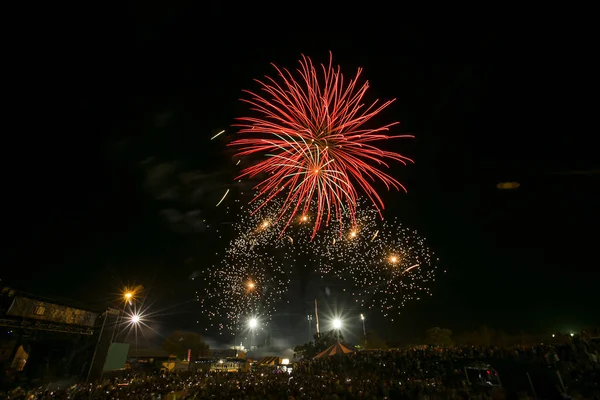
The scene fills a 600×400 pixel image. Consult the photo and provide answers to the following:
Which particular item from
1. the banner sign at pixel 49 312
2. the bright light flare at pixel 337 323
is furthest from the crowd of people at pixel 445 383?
the bright light flare at pixel 337 323

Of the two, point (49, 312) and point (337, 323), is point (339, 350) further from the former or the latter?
point (337, 323)

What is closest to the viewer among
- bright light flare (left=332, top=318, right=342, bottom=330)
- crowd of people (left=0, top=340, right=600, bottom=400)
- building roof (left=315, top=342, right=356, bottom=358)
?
crowd of people (left=0, top=340, right=600, bottom=400)

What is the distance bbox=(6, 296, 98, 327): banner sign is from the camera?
12977 mm

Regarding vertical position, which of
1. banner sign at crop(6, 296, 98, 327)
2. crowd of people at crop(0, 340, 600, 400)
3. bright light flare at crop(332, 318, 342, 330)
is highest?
bright light flare at crop(332, 318, 342, 330)

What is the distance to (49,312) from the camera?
15.3 meters

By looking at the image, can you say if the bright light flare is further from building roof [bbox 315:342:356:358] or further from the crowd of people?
the crowd of people

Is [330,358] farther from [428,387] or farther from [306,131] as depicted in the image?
[306,131]

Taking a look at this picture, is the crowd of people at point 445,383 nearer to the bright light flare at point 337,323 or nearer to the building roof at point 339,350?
the building roof at point 339,350

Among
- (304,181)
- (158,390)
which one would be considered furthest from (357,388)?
(304,181)

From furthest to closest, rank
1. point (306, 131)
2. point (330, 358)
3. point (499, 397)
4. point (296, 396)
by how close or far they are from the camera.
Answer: point (330, 358)
point (306, 131)
point (296, 396)
point (499, 397)


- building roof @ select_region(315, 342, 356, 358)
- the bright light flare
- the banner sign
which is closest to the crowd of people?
building roof @ select_region(315, 342, 356, 358)

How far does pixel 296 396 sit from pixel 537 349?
8994 mm

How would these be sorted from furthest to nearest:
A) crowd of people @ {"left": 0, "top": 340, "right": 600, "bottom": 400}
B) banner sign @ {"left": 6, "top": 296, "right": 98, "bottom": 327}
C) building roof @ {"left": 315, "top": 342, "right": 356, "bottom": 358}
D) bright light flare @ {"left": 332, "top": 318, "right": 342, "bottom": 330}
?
bright light flare @ {"left": 332, "top": 318, "right": 342, "bottom": 330} < building roof @ {"left": 315, "top": 342, "right": 356, "bottom": 358} < banner sign @ {"left": 6, "top": 296, "right": 98, "bottom": 327} < crowd of people @ {"left": 0, "top": 340, "right": 600, "bottom": 400}

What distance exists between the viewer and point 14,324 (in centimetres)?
1324
